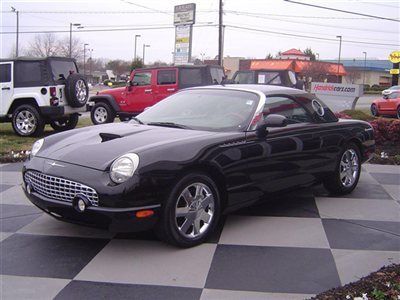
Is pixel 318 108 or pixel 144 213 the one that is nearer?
pixel 144 213

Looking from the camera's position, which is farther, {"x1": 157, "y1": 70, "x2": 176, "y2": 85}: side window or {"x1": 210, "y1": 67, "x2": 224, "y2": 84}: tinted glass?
{"x1": 210, "y1": 67, "x2": 224, "y2": 84}: tinted glass

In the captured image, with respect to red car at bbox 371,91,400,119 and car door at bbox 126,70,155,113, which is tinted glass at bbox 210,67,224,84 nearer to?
car door at bbox 126,70,155,113

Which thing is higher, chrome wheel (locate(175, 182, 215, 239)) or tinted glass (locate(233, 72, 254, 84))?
tinted glass (locate(233, 72, 254, 84))

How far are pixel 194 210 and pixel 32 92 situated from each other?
28.5ft

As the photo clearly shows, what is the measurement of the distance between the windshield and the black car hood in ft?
0.80

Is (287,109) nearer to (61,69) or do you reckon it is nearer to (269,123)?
(269,123)

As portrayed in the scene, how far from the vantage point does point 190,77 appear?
602 inches

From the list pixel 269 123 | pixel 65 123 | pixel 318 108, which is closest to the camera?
pixel 269 123

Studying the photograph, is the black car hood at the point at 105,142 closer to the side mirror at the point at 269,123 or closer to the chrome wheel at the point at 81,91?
the side mirror at the point at 269,123

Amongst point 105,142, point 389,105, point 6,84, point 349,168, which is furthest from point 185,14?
point 105,142

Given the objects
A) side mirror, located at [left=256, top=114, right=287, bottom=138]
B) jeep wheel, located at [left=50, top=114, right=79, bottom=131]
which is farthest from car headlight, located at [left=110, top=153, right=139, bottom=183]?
jeep wheel, located at [left=50, top=114, right=79, bottom=131]

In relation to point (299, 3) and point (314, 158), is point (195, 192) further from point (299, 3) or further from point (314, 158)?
point (299, 3)

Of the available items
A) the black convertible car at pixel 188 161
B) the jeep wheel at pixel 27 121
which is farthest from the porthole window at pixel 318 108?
the jeep wheel at pixel 27 121

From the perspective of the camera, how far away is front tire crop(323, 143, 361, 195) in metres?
6.09
